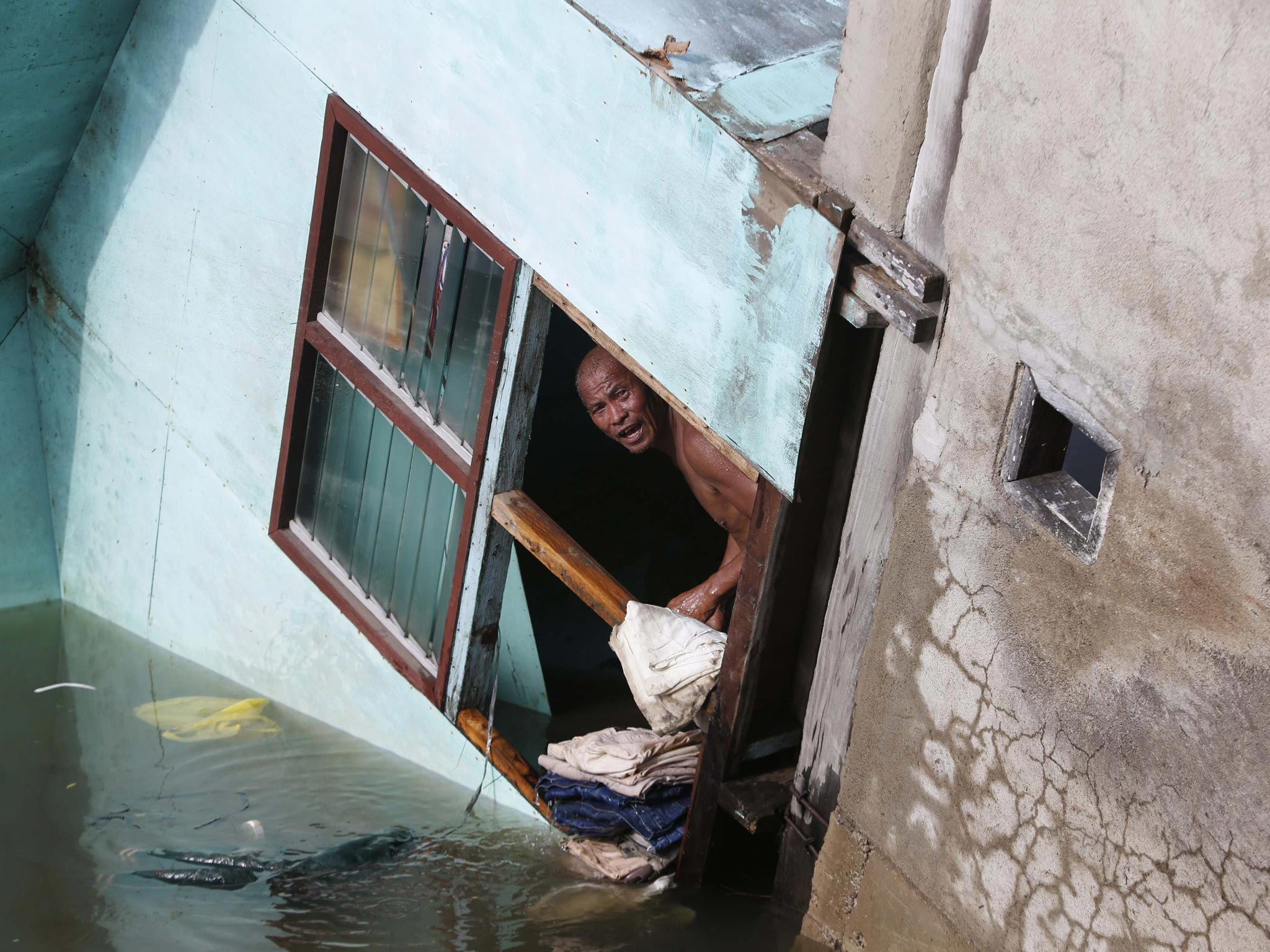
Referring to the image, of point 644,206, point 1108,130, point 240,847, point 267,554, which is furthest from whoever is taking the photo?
point 267,554

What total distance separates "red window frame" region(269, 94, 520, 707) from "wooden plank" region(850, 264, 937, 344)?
4.05ft

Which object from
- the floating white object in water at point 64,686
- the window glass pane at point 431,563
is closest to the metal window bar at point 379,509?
the window glass pane at point 431,563

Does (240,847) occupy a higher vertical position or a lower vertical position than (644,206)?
lower

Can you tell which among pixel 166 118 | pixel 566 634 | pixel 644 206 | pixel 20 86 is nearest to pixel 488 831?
pixel 566 634

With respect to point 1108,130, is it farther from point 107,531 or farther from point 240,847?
point 107,531

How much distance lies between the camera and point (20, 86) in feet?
14.8

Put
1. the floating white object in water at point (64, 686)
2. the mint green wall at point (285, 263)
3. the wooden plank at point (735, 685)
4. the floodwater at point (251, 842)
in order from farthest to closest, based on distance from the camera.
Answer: the floating white object in water at point (64, 686) < the floodwater at point (251, 842) < the wooden plank at point (735, 685) < the mint green wall at point (285, 263)

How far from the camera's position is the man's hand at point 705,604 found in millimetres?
3949

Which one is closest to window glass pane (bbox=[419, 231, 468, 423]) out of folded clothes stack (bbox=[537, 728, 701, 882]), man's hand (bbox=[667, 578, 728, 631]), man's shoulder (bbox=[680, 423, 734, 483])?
man's shoulder (bbox=[680, 423, 734, 483])

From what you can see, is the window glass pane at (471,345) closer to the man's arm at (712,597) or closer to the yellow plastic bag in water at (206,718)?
the man's arm at (712,597)

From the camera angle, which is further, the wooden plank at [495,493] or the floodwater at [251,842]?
the wooden plank at [495,493]

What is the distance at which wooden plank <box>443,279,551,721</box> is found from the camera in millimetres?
3664

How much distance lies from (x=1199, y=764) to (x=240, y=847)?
3.13 metres

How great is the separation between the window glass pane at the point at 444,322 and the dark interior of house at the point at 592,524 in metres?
1.57
